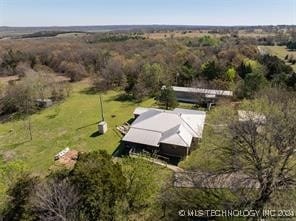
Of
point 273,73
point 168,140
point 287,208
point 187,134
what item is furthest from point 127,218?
point 273,73

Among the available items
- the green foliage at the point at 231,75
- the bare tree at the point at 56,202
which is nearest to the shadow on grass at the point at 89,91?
the green foliage at the point at 231,75

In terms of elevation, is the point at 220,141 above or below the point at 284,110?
below

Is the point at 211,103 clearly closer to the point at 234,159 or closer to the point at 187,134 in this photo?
the point at 187,134

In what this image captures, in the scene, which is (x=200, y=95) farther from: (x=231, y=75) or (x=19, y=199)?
(x=19, y=199)

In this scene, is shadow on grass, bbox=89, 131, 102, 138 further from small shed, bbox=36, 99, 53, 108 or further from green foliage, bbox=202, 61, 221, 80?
green foliage, bbox=202, 61, 221, 80

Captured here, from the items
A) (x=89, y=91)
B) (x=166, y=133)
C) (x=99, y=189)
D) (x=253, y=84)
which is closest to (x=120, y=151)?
(x=166, y=133)
